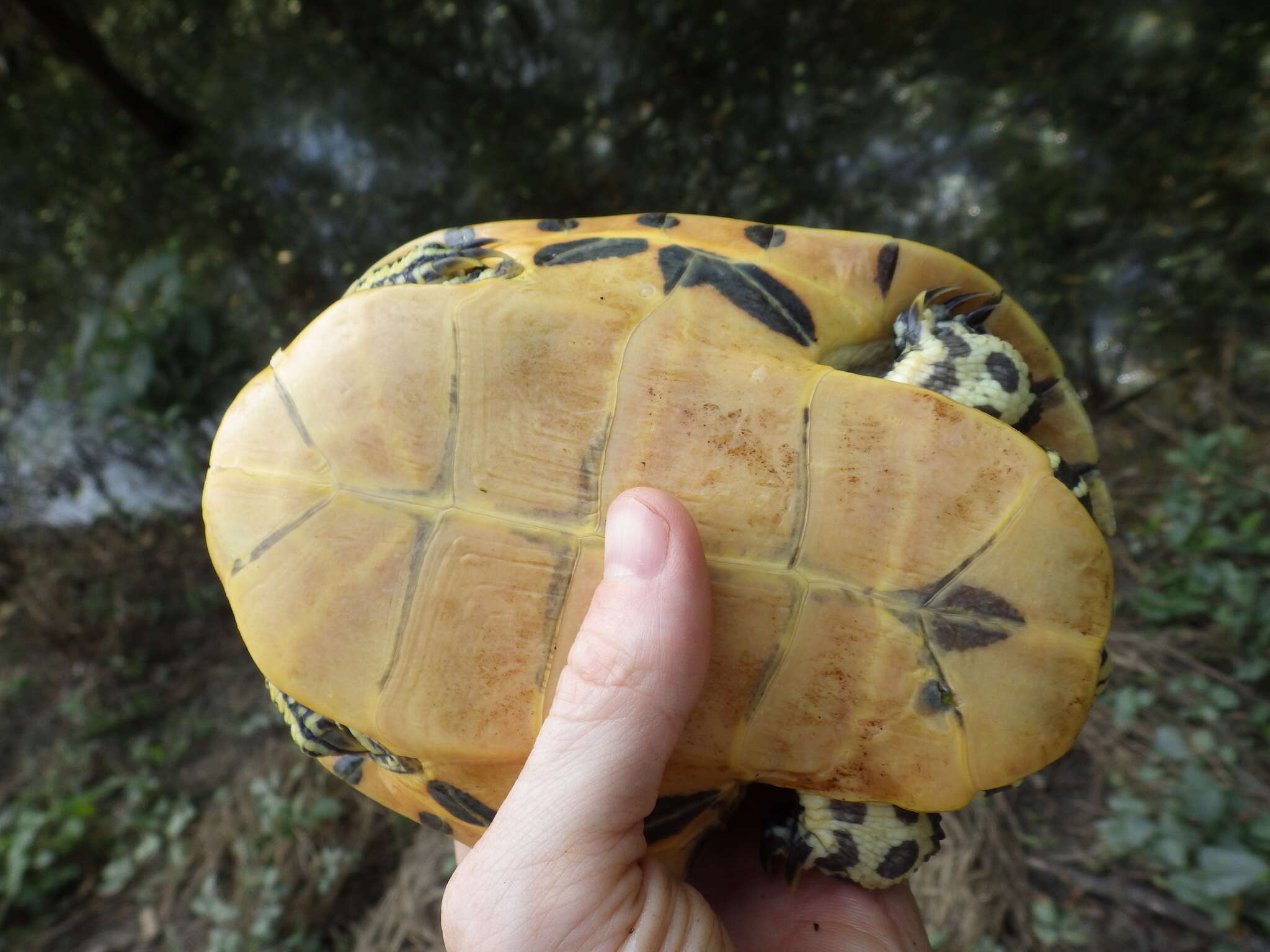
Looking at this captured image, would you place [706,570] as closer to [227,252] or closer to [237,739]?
[237,739]

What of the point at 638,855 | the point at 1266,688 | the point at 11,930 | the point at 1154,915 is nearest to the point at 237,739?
the point at 11,930

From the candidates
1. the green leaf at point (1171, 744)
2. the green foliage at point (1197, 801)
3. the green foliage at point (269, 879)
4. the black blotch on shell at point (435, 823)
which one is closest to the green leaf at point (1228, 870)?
the green foliage at point (1197, 801)

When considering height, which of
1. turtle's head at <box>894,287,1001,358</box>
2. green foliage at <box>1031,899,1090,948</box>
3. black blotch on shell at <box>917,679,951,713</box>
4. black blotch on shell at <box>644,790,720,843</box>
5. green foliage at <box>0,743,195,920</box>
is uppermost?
turtle's head at <box>894,287,1001,358</box>

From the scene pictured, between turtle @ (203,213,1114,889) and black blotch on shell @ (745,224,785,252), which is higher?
black blotch on shell @ (745,224,785,252)

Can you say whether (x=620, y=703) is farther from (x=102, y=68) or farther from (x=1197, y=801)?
(x=102, y=68)

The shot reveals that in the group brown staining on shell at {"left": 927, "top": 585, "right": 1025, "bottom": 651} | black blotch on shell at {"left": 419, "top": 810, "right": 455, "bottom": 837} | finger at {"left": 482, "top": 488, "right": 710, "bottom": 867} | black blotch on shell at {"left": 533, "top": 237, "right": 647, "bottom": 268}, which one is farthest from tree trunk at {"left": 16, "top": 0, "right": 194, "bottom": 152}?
brown staining on shell at {"left": 927, "top": 585, "right": 1025, "bottom": 651}

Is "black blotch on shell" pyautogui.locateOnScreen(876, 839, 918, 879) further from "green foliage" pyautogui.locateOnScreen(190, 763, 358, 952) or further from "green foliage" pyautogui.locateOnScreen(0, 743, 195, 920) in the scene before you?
"green foliage" pyautogui.locateOnScreen(0, 743, 195, 920)

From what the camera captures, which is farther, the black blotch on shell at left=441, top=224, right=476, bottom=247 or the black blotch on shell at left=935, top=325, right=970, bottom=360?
the black blotch on shell at left=441, top=224, right=476, bottom=247
